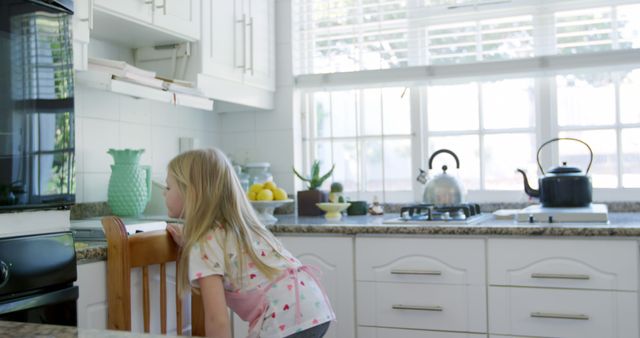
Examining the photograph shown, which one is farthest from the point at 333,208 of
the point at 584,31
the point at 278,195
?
the point at 584,31

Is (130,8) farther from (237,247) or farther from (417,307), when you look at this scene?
(417,307)

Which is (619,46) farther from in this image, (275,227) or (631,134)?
(275,227)

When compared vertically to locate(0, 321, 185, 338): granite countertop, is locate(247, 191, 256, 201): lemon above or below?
above

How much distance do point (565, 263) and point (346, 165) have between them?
137 cm

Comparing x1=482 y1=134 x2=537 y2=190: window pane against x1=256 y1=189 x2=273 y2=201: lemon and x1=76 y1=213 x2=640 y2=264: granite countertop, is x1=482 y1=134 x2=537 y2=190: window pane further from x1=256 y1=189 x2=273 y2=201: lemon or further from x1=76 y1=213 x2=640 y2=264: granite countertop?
x1=256 y1=189 x2=273 y2=201: lemon

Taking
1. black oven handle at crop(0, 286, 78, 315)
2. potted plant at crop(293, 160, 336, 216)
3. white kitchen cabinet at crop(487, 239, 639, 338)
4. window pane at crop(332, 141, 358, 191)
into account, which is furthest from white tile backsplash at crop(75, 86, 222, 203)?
white kitchen cabinet at crop(487, 239, 639, 338)

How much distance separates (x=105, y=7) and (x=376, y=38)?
1486mm

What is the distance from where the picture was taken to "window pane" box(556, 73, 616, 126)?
9.78 ft

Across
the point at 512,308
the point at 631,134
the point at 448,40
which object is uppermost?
the point at 448,40

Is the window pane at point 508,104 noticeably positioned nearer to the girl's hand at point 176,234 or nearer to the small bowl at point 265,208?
the small bowl at point 265,208

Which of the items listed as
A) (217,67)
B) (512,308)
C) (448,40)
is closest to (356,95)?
(448,40)

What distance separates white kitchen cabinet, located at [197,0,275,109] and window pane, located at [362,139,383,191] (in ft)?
1.78

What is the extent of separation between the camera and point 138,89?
227 cm

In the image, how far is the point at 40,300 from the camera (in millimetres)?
1355
